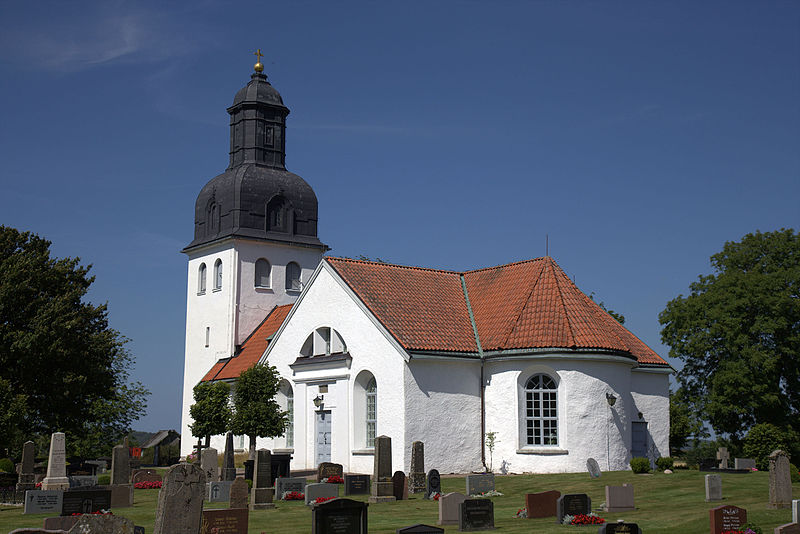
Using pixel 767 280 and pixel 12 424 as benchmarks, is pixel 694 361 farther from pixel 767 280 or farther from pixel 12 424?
pixel 12 424

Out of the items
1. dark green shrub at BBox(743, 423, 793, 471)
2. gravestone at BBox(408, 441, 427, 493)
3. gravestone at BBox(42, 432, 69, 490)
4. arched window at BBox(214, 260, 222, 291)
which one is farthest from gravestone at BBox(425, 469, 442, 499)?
arched window at BBox(214, 260, 222, 291)

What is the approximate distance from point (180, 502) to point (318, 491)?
10901 mm

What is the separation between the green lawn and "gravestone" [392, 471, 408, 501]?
43 cm

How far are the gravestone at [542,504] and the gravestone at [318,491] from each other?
6.14 m

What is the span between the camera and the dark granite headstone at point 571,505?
18250 millimetres

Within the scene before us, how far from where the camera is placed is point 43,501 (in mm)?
22562

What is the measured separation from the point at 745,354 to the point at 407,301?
646 inches

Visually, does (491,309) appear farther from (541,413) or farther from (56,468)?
(56,468)

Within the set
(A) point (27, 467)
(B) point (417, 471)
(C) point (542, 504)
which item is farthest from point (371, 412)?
(C) point (542, 504)

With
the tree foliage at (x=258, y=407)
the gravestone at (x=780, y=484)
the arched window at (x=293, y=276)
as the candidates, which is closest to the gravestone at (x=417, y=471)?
the tree foliage at (x=258, y=407)

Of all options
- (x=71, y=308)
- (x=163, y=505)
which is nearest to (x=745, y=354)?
(x=71, y=308)

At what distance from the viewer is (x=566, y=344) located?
102ft

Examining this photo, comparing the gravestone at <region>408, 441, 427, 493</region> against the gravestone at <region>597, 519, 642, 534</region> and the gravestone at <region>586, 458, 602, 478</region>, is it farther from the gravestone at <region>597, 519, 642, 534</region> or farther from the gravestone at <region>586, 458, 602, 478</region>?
the gravestone at <region>597, 519, 642, 534</region>

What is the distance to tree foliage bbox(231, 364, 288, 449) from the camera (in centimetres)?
3406
